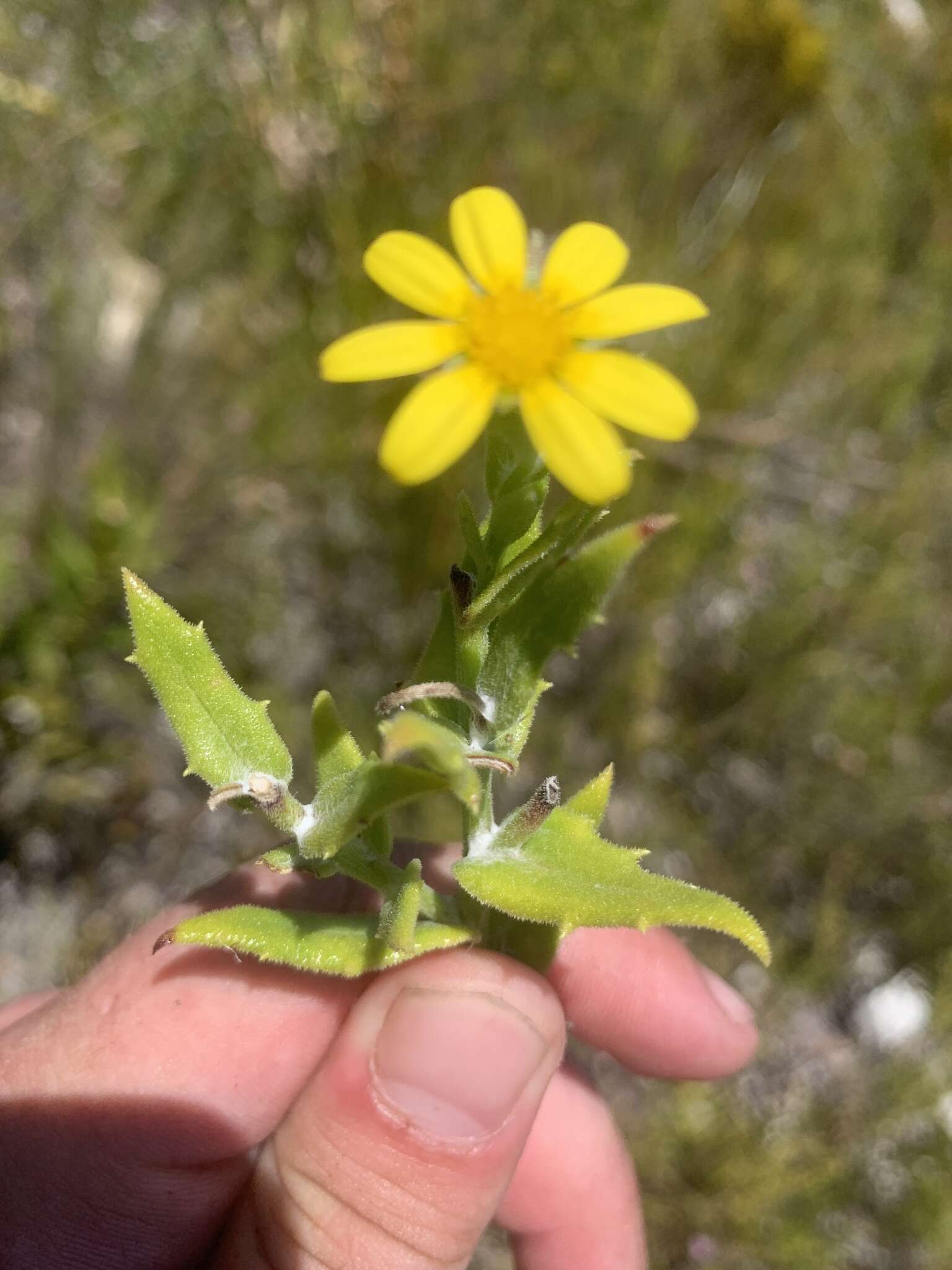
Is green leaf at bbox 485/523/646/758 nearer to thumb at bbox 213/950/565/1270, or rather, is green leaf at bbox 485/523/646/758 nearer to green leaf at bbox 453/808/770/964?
green leaf at bbox 453/808/770/964

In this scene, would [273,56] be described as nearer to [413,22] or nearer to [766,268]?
[413,22]

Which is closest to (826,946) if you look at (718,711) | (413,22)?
(718,711)

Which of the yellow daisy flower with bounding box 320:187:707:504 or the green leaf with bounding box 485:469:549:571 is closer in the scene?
the yellow daisy flower with bounding box 320:187:707:504

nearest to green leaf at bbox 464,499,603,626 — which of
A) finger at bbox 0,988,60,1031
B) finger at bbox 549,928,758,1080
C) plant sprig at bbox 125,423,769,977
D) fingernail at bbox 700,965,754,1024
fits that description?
plant sprig at bbox 125,423,769,977

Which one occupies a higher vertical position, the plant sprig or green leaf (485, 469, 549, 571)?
green leaf (485, 469, 549, 571)

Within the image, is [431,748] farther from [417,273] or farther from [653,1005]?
[653,1005]

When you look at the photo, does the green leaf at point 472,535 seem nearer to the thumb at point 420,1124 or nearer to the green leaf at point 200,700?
the green leaf at point 200,700

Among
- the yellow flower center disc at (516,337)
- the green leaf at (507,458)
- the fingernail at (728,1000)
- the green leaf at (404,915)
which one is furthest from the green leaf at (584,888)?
the fingernail at (728,1000)
